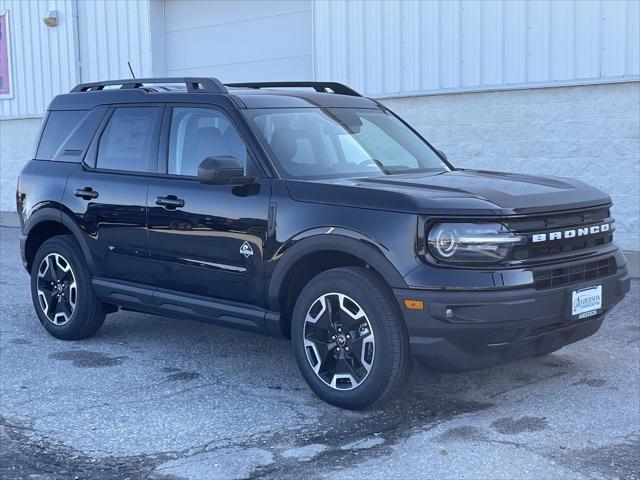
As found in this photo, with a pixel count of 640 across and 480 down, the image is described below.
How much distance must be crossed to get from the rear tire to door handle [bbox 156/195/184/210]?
3.41ft

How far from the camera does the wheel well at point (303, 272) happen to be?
5176 millimetres

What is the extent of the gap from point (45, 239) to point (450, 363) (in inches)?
148

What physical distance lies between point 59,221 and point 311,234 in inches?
97.1

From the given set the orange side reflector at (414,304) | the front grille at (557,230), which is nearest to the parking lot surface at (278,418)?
the orange side reflector at (414,304)

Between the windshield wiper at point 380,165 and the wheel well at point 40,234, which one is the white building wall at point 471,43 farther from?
the wheel well at point 40,234

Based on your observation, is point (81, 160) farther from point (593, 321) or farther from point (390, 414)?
point (593, 321)

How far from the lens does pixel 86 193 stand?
21.4 ft

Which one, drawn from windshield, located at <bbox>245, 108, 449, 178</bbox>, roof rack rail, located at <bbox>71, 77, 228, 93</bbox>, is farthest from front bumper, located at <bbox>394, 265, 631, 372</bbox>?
roof rack rail, located at <bbox>71, 77, 228, 93</bbox>

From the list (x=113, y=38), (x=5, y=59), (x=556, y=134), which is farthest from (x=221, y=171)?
(x=5, y=59)

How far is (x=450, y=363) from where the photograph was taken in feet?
15.6

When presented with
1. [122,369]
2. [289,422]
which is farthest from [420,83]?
[289,422]

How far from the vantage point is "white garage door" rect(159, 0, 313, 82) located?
43.8ft

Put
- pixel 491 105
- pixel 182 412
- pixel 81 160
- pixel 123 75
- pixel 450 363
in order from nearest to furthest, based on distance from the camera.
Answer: pixel 450 363
pixel 182 412
pixel 81 160
pixel 491 105
pixel 123 75

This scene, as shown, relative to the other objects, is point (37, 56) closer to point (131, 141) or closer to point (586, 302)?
point (131, 141)
